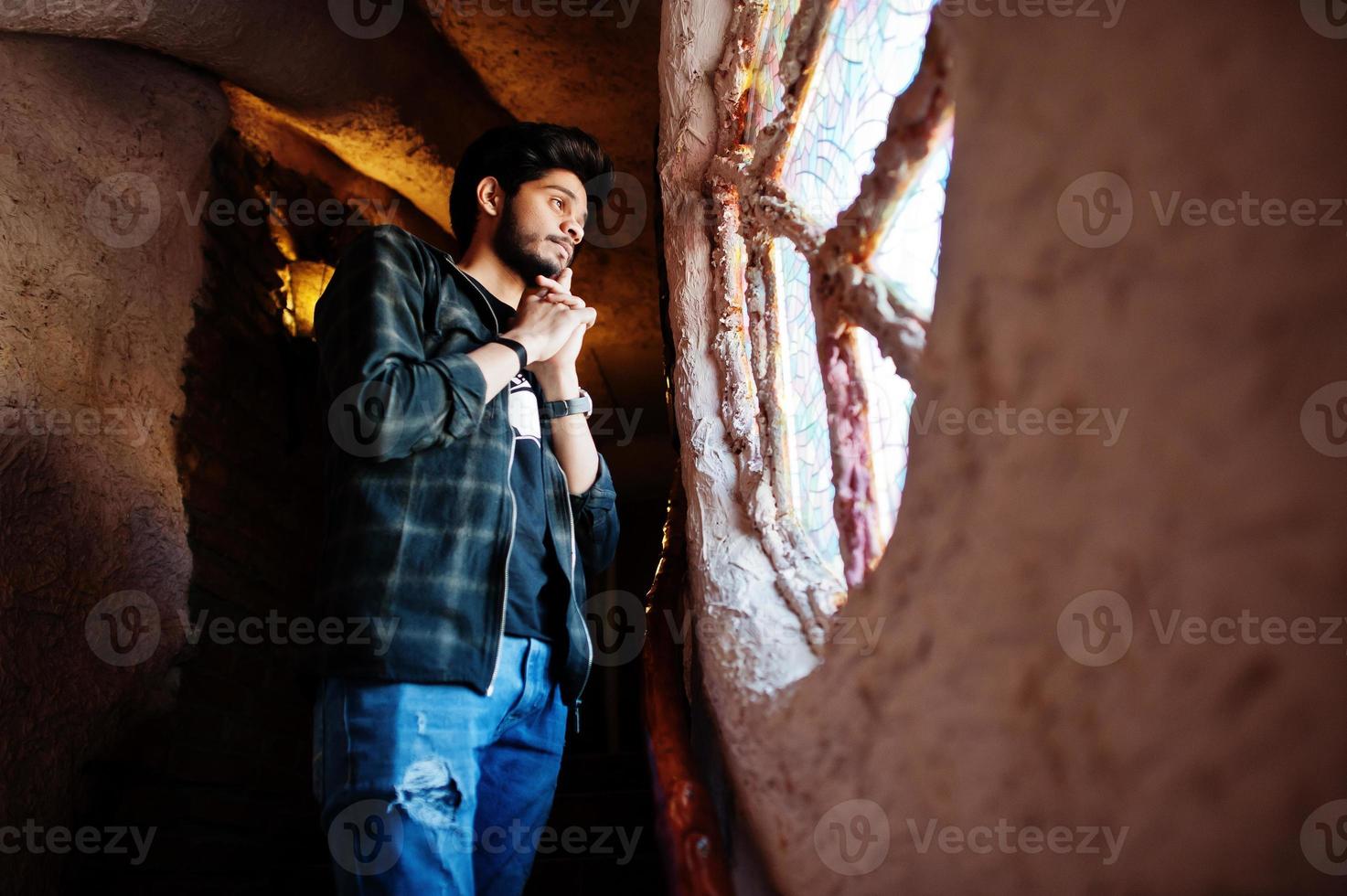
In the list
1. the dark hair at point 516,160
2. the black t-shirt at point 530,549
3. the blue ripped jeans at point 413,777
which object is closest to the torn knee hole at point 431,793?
the blue ripped jeans at point 413,777

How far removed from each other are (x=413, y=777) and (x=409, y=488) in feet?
1.24

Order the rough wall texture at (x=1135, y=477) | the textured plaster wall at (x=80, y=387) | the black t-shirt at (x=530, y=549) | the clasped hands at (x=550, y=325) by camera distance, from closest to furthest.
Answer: the rough wall texture at (x=1135, y=477) → the black t-shirt at (x=530, y=549) → the clasped hands at (x=550, y=325) → the textured plaster wall at (x=80, y=387)

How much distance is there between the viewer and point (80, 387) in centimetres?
228

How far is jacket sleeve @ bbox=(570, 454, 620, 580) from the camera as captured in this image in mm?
1626

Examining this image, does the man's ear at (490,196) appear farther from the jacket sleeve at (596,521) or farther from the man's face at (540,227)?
the jacket sleeve at (596,521)

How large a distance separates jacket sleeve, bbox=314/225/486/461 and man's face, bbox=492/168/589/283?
0.83 feet

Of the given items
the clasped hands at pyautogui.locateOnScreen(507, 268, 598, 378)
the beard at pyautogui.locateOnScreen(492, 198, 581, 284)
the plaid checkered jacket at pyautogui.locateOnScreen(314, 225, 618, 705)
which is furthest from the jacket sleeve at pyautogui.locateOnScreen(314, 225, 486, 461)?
the beard at pyautogui.locateOnScreen(492, 198, 581, 284)

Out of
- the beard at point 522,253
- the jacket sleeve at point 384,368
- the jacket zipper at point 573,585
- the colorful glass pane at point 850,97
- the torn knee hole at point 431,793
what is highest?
the colorful glass pane at point 850,97

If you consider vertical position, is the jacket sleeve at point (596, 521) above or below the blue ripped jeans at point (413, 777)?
above

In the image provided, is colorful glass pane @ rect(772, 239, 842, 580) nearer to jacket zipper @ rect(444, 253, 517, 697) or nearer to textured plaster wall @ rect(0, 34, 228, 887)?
jacket zipper @ rect(444, 253, 517, 697)

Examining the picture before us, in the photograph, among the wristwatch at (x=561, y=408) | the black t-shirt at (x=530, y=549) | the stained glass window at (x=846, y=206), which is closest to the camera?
the stained glass window at (x=846, y=206)

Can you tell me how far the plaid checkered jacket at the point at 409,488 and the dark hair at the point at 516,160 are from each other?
0.96ft

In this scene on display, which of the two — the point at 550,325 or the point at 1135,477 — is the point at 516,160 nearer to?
the point at 550,325

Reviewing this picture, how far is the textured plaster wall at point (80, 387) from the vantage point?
6.65 feet
